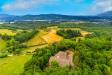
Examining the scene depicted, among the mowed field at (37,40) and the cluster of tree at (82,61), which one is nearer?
the cluster of tree at (82,61)

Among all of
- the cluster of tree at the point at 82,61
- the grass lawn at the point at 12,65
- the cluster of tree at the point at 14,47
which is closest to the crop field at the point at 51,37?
the cluster of tree at the point at 14,47

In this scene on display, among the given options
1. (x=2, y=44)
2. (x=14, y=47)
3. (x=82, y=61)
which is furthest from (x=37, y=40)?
(x=82, y=61)

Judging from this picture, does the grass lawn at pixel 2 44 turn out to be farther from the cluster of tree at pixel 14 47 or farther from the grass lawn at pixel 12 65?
the grass lawn at pixel 12 65

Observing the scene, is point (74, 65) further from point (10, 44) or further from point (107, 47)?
point (10, 44)

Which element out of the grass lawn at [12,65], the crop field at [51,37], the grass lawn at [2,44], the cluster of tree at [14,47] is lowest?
the grass lawn at [2,44]

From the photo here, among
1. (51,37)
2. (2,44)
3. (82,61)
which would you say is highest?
(82,61)

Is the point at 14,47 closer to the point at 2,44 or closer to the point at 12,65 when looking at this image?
the point at 2,44
